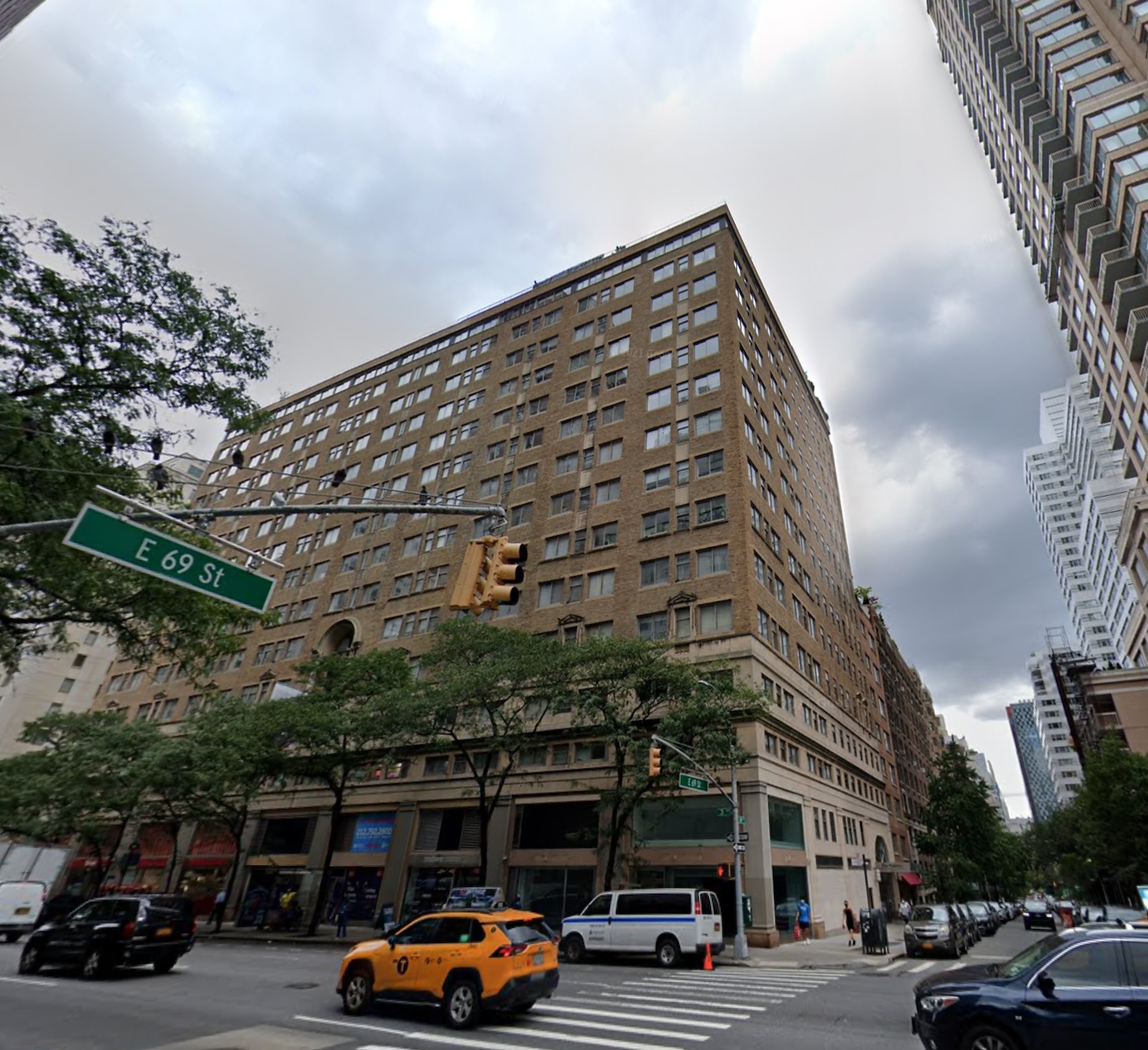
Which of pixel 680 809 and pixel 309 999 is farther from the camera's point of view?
pixel 680 809

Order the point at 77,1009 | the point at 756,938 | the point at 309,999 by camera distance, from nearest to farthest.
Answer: the point at 77,1009, the point at 309,999, the point at 756,938

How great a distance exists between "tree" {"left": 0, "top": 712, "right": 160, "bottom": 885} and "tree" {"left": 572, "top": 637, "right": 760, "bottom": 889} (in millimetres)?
23492

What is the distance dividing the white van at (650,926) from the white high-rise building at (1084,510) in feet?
183

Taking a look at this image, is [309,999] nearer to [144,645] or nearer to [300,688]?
[144,645]

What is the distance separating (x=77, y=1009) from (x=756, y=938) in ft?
77.9

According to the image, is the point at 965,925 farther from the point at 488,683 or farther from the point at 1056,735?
the point at 1056,735

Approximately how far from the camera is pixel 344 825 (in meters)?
41.3

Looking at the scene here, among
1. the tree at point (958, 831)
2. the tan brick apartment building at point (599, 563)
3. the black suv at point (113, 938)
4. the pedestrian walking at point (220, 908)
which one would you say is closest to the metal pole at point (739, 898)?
the tan brick apartment building at point (599, 563)

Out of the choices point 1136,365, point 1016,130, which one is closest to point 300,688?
point 1136,365

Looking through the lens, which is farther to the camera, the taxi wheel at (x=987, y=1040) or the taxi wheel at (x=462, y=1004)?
the taxi wheel at (x=462, y=1004)

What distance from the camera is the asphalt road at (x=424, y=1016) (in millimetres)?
9211

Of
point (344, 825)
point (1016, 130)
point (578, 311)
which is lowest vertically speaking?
point (344, 825)

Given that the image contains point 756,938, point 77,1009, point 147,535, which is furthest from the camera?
point 756,938

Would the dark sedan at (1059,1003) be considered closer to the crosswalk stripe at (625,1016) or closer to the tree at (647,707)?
the crosswalk stripe at (625,1016)
